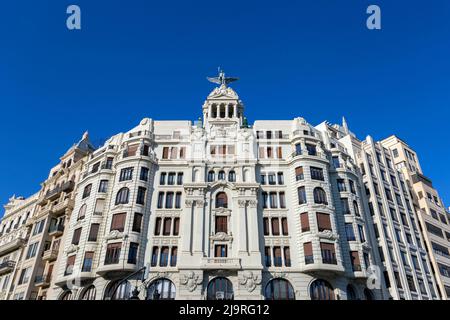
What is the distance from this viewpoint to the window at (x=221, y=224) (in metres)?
40.5

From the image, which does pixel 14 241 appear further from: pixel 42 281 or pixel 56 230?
pixel 42 281

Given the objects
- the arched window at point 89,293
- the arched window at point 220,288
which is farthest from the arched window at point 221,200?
the arched window at point 89,293

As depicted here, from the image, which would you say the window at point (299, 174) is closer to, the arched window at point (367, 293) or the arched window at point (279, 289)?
the arched window at point (279, 289)

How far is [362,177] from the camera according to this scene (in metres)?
50.7

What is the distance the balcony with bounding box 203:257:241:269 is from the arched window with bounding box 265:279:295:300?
3904 mm

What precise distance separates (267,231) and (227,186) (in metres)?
7.11

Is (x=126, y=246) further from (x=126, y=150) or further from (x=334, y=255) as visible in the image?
(x=334, y=255)

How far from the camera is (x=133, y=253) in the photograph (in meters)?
38.6

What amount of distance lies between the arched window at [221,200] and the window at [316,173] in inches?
429

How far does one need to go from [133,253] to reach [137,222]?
146 inches

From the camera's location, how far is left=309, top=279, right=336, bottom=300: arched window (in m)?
36.9

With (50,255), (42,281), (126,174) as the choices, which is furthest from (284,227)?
(42,281)
